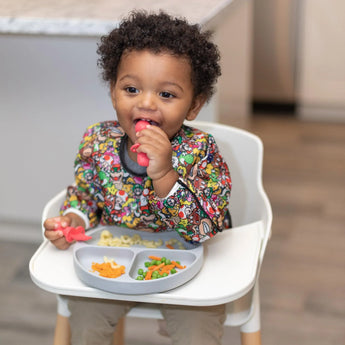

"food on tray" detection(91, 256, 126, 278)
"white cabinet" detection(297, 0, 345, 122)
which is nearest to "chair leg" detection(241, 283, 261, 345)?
"food on tray" detection(91, 256, 126, 278)

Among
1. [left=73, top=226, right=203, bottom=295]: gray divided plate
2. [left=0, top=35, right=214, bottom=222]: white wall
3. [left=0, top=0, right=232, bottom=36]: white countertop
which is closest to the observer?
[left=73, top=226, right=203, bottom=295]: gray divided plate

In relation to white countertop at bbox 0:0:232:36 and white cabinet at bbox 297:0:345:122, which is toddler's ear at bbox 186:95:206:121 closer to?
white countertop at bbox 0:0:232:36

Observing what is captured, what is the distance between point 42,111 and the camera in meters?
1.91

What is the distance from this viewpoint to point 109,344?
1164 mm

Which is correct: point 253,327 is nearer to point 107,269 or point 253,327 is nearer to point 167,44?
point 107,269

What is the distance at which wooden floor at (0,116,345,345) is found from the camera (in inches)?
66.3

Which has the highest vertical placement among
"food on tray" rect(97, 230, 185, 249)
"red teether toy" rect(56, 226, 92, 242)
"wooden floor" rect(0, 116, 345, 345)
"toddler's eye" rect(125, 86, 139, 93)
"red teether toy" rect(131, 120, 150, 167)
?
"toddler's eye" rect(125, 86, 139, 93)

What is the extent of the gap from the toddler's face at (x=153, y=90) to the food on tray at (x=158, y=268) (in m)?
0.21

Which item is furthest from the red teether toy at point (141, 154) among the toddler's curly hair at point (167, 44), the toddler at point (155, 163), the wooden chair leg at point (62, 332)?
the wooden chair leg at point (62, 332)

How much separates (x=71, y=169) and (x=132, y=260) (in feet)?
3.26

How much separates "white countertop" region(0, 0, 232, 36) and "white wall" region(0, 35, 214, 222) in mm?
105

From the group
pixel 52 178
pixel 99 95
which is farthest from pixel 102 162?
pixel 52 178

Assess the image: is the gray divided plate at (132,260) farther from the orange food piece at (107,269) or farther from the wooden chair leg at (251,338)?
the wooden chair leg at (251,338)

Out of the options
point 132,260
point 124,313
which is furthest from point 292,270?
point 132,260
